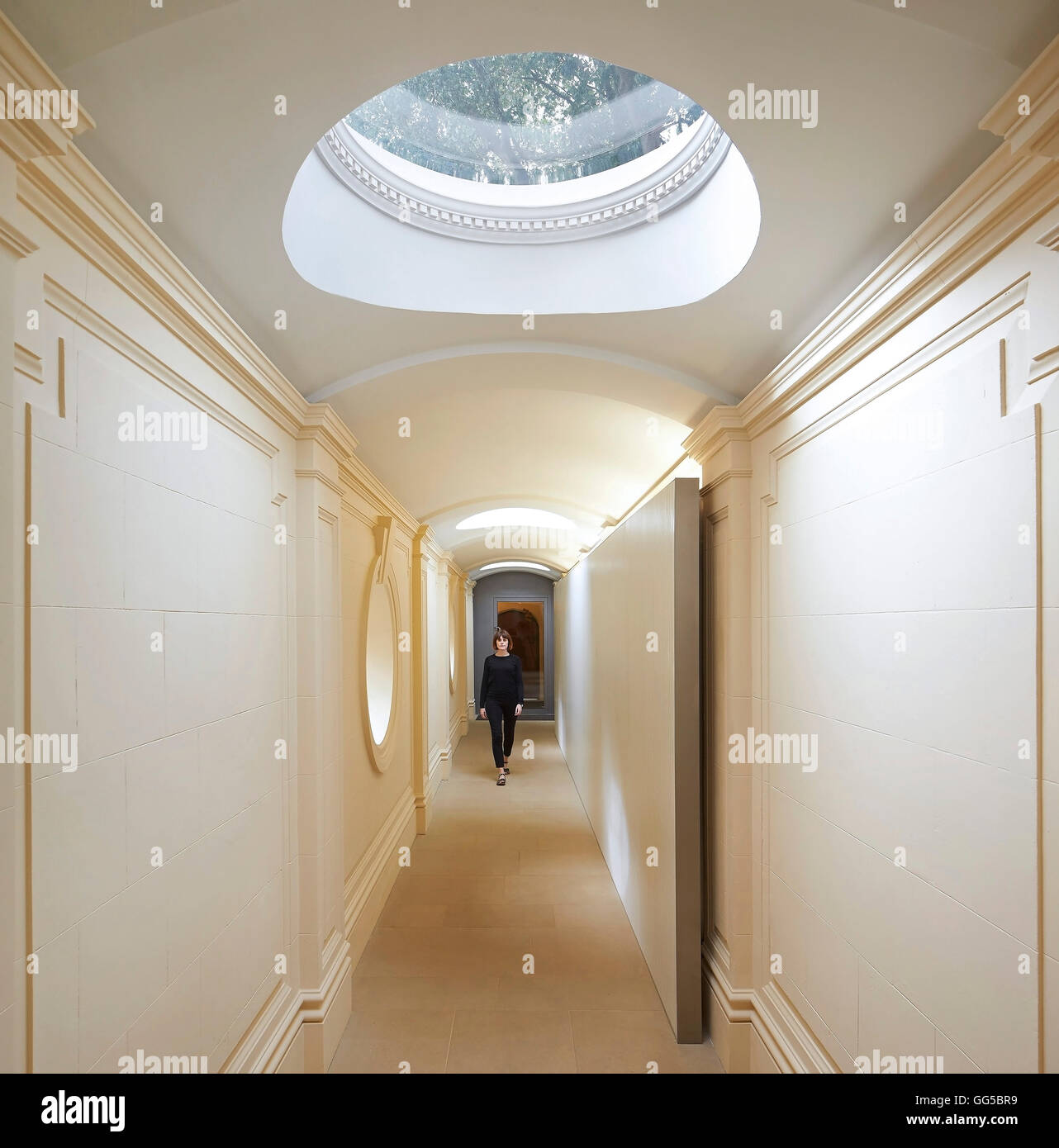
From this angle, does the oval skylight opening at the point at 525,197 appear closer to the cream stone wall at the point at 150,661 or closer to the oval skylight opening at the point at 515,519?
the cream stone wall at the point at 150,661

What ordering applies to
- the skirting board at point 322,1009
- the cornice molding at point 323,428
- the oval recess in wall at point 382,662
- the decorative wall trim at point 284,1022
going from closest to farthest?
the decorative wall trim at point 284,1022, the skirting board at point 322,1009, the cornice molding at point 323,428, the oval recess in wall at point 382,662

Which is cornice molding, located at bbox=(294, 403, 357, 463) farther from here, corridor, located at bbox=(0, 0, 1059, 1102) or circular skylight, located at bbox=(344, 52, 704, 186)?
circular skylight, located at bbox=(344, 52, 704, 186)

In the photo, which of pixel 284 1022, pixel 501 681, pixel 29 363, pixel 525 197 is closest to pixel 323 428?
pixel 525 197

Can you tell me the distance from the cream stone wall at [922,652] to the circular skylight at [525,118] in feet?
3.28

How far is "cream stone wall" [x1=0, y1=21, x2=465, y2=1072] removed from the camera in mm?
1244

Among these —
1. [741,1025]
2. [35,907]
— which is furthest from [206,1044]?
[741,1025]

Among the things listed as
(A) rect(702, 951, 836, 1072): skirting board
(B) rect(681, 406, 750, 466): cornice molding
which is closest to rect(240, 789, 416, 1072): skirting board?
(A) rect(702, 951, 836, 1072): skirting board

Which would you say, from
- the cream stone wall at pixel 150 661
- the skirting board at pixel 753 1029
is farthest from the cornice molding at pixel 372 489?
the skirting board at pixel 753 1029

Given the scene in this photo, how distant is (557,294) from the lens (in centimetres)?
271

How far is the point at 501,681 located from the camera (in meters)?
8.74

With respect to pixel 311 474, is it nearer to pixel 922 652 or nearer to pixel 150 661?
pixel 150 661

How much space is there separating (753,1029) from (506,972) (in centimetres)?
141

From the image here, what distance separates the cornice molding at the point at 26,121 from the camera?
109 cm

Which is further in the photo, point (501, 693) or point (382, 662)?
point (501, 693)
